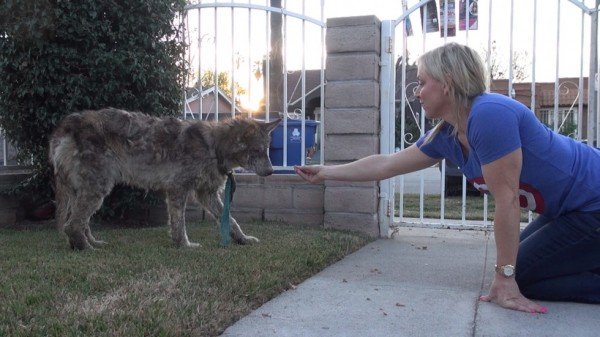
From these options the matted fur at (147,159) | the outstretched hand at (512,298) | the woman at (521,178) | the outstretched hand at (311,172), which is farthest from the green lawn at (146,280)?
the woman at (521,178)

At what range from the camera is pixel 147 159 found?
5.33m

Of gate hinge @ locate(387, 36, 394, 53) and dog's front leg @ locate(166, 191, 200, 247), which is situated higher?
gate hinge @ locate(387, 36, 394, 53)

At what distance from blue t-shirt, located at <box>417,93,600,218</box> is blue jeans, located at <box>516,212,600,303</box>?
0.46 feet

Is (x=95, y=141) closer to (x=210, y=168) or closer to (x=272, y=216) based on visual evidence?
(x=210, y=168)

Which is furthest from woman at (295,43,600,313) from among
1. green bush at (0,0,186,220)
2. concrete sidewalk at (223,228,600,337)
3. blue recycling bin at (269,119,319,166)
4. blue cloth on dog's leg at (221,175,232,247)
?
green bush at (0,0,186,220)

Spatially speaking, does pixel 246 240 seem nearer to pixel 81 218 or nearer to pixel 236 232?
pixel 236 232

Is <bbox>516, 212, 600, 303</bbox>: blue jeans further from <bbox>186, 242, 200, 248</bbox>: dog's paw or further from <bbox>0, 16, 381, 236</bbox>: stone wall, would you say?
<bbox>186, 242, 200, 248</bbox>: dog's paw

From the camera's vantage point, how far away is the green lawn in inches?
111

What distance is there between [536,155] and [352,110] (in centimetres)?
295

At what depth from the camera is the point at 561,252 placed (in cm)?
349

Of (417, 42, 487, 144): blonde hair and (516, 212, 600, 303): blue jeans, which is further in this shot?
(516, 212, 600, 303): blue jeans

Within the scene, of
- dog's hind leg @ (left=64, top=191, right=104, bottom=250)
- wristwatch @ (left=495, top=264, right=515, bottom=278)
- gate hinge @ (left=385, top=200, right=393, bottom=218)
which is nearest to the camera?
wristwatch @ (left=495, top=264, right=515, bottom=278)

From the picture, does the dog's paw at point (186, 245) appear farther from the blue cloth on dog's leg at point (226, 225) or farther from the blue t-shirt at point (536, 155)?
the blue t-shirt at point (536, 155)

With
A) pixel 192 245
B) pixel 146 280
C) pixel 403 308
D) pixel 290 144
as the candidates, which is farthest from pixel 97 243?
pixel 403 308
